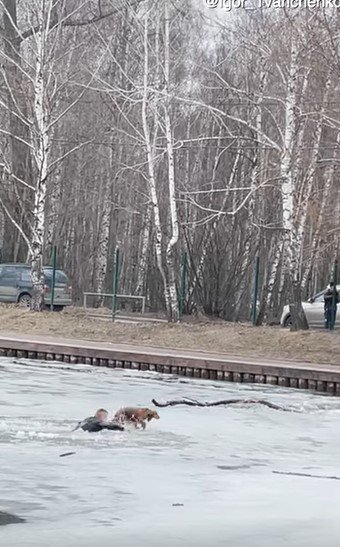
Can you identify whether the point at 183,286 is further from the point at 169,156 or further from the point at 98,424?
the point at 98,424

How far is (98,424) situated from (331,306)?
1510 cm

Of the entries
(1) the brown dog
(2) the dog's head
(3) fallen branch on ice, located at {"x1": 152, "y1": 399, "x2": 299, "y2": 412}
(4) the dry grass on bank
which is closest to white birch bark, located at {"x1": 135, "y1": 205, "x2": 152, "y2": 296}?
(4) the dry grass on bank

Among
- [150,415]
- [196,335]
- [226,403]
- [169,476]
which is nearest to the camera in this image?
[169,476]

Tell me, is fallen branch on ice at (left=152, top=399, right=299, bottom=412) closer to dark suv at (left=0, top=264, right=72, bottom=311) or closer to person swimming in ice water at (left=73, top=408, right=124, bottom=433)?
person swimming in ice water at (left=73, top=408, right=124, bottom=433)

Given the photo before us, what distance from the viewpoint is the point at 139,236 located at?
48000 millimetres

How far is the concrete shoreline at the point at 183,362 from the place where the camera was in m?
20.6

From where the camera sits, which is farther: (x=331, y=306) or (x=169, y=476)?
(x=331, y=306)

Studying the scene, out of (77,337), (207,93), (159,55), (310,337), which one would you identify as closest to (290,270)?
(310,337)

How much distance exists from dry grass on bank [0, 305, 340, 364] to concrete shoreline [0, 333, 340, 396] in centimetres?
62

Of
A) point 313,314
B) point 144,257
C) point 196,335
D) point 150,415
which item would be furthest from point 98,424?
point 144,257

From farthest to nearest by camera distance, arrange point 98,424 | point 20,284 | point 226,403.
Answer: point 20,284 < point 226,403 < point 98,424

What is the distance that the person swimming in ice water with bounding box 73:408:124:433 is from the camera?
544 inches

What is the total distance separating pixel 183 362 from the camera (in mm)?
21688

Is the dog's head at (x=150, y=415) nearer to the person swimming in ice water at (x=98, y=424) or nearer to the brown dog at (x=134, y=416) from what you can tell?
the brown dog at (x=134, y=416)
